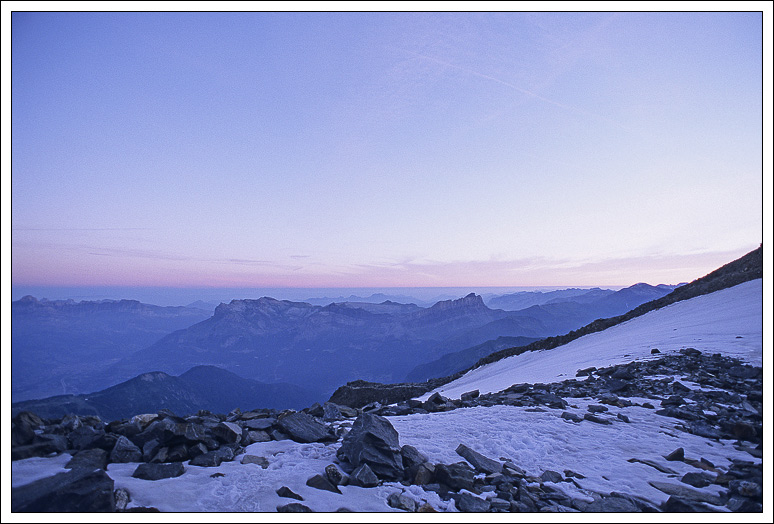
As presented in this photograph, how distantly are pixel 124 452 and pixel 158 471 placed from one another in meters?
0.88

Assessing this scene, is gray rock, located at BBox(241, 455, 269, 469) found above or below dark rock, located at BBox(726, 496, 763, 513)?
above

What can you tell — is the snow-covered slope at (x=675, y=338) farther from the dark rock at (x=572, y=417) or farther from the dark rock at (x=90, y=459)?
the dark rock at (x=90, y=459)

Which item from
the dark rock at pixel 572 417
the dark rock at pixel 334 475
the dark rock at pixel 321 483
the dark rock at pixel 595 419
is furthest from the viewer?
the dark rock at pixel 572 417

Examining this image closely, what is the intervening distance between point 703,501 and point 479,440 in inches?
136

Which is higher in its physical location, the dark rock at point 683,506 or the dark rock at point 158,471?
the dark rock at point 158,471

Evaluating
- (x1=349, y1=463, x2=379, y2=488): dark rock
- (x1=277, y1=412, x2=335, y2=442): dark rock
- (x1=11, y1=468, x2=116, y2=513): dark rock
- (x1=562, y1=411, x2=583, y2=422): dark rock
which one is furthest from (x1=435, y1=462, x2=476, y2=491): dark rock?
(x1=562, y1=411, x2=583, y2=422): dark rock

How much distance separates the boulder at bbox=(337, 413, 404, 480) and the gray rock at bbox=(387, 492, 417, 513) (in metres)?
0.58

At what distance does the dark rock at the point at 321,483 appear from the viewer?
4875 mm

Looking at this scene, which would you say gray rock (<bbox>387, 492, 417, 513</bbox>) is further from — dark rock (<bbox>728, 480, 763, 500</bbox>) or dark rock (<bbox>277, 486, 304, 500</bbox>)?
dark rock (<bbox>728, 480, 763, 500</bbox>)

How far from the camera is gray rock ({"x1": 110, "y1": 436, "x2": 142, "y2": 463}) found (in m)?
5.22

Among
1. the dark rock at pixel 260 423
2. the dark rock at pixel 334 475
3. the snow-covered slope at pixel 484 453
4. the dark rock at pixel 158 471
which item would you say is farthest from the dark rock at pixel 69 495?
the dark rock at pixel 260 423

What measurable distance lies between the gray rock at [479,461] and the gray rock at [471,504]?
1.04 metres

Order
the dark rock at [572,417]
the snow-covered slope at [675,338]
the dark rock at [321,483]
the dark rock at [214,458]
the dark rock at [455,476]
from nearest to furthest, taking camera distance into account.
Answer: the dark rock at [321,483] < the dark rock at [455,476] < the dark rock at [214,458] < the dark rock at [572,417] < the snow-covered slope at [675,338]

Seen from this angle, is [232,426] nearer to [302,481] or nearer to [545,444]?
[302,481]
